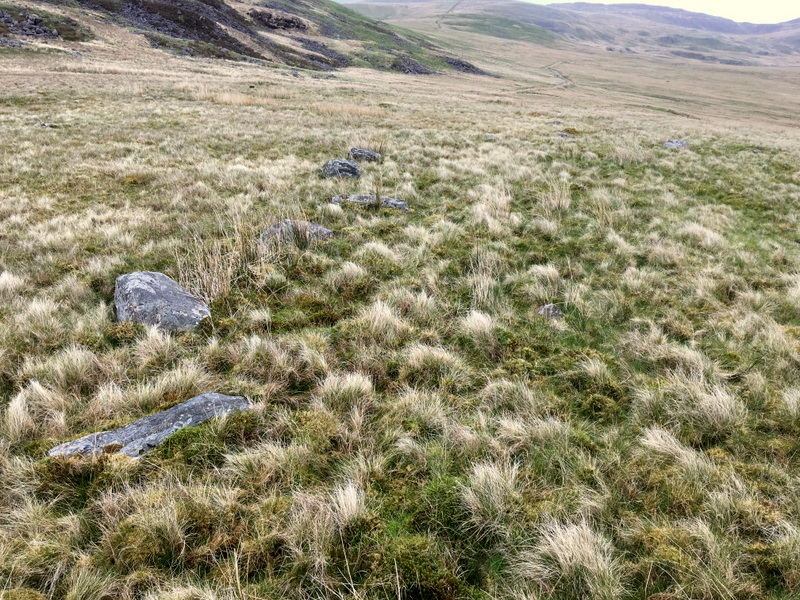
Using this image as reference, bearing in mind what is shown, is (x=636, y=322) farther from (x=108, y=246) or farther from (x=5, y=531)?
(x=108, y=246)

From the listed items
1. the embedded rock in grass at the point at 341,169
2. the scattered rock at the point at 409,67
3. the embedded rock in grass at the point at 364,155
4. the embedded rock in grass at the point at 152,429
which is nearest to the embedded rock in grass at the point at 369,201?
the embedded rock in grass at the point at 341,169

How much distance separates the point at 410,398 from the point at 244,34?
9502cm

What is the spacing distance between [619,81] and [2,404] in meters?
146

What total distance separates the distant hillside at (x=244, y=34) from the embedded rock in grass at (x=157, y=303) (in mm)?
57792

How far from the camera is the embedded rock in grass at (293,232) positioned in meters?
8.11

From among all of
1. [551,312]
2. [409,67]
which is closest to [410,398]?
[551,312]

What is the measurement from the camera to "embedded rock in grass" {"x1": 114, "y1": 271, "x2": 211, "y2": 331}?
547 cm

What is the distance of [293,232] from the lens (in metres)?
8.31

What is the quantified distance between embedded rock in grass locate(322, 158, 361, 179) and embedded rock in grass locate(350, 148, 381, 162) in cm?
213

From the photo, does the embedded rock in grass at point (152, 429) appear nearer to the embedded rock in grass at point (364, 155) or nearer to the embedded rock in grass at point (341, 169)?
the embedded rock in grass at point (341, 169)

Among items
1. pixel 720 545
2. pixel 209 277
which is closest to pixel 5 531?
pixel 209 277

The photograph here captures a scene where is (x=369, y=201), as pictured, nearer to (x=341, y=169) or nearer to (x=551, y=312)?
(x=341, y=169)

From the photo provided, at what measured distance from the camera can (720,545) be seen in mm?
2736

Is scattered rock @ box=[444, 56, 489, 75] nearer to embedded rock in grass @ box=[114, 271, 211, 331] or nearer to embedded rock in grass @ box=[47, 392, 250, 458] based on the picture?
embedded rock in grass @ box=[114, 271, 211, 331]
